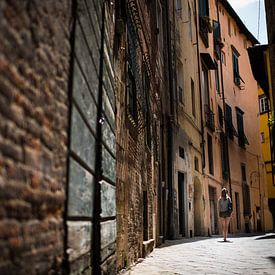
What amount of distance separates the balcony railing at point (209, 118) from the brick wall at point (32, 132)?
14994mm

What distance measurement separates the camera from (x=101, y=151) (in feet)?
10.5

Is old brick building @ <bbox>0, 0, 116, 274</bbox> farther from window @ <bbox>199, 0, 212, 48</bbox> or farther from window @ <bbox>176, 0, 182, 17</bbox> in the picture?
window @ <bbox>199, 0, 212, 48</bbox>

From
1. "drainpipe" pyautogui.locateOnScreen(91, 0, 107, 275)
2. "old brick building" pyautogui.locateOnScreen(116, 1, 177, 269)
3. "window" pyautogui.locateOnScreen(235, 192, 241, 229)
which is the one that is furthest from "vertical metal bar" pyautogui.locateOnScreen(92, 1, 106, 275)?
"window" pyautogui.locateOnScreen(235, 192, 241, 229)

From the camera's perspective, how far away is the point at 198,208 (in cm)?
1435

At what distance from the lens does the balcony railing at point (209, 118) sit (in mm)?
16906

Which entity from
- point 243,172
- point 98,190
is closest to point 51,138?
point 98,190

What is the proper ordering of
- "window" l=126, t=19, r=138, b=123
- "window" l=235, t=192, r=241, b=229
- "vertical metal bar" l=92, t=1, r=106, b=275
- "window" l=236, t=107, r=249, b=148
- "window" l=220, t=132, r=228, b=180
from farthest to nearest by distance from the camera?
1. "window" l=236, t=107, r=249, b=148
2. "window" l=235, t=192, r=241, b=229
3. "window" l=220, t=132, r=228, b=180
4. "window" l=126, t=19, r=138, b=123
5. "vertical metal bar" l=92, t=1, r=106, b=275

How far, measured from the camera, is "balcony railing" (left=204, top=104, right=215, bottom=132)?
16.9 meters

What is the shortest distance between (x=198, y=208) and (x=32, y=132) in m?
13.1

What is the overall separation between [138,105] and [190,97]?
862 cm

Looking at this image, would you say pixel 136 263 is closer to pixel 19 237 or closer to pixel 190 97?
pixel 19 237

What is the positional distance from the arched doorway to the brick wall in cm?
1244

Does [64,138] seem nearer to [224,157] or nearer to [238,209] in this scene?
[224,157]

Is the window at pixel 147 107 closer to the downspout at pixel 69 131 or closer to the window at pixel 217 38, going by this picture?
the downspout at pixel 69 131
